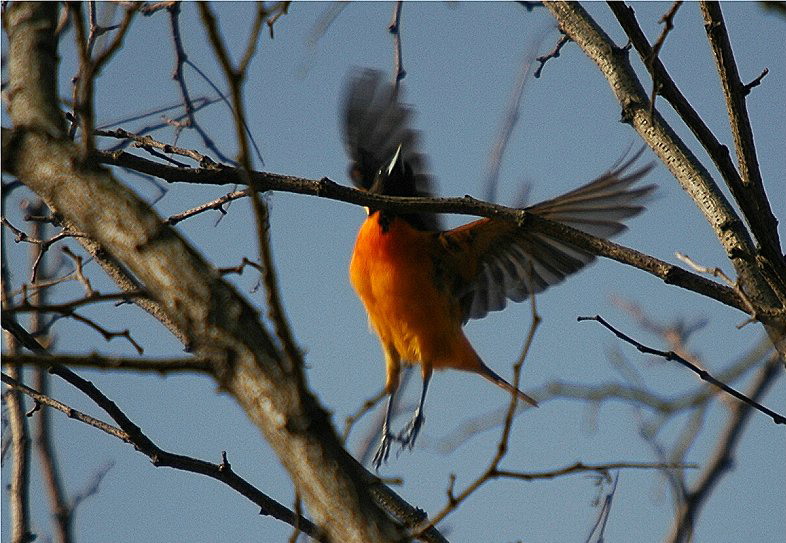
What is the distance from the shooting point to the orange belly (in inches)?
169

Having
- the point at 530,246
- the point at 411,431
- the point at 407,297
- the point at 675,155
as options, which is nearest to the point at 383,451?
the point at 411,431

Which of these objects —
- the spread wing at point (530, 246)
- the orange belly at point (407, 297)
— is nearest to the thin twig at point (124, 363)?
the spread wing at point (530, 246)

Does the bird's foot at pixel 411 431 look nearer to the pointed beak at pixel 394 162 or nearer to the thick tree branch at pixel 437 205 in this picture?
the pointed beak at pixel 394 162

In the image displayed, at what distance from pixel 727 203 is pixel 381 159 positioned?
7.53ft

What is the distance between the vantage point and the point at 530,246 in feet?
13.9

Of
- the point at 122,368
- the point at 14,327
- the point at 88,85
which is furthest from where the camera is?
the point at 14,327

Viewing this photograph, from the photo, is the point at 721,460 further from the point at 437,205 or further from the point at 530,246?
the point at 530,246

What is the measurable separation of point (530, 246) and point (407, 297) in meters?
0.58

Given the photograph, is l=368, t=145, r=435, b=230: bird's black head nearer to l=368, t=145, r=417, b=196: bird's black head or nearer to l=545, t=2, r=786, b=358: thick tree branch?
l=368, t=145, r=417, b=196: bird's black head

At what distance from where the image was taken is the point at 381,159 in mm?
4312

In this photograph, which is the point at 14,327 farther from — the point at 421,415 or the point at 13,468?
the point at 421,415

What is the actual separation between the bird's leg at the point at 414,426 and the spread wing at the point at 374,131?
874 mm

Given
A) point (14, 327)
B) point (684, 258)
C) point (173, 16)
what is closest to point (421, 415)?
point (173, 16)

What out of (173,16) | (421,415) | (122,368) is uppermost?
(173,16)
